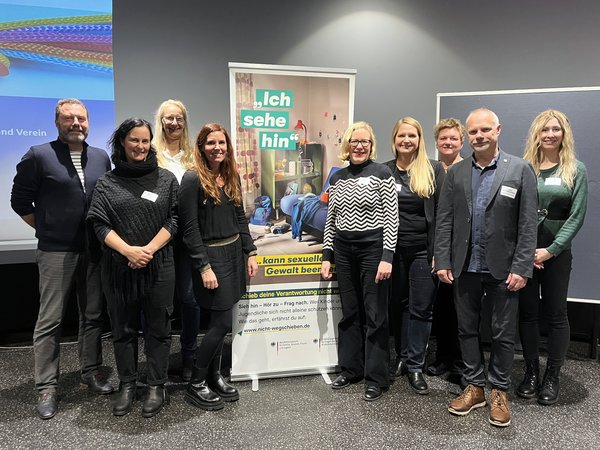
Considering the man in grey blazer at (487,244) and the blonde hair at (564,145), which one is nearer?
the man in grey blazer at (487,244)

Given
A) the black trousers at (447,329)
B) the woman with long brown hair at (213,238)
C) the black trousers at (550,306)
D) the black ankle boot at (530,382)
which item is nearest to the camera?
the woman with long brown hair at (213,238)

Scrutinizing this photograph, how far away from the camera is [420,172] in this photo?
2.41 meters

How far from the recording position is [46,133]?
2.98m

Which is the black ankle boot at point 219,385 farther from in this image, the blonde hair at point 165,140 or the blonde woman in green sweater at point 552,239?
the blonde woman in green sweater at point 552,239

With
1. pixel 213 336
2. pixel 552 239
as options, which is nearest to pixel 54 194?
pixel 213 336

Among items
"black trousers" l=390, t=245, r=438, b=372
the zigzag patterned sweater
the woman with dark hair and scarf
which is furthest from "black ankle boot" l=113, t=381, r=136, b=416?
"black trousers" l=390, t=245, r=438, b=372

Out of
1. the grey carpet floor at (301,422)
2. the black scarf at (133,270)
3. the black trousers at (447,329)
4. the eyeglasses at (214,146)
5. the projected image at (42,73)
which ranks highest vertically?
the projected image at (42,73)

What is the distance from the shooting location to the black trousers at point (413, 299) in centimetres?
247

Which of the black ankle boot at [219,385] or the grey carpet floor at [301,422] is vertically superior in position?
the black ankle boot at [219,385]

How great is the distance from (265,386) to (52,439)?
1.14 meters

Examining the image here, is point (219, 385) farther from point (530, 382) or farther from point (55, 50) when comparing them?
point (55, 50)

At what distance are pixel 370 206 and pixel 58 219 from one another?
1.68 meters

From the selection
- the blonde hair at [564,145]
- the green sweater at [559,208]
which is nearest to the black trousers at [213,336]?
the green sweater at [559,208]

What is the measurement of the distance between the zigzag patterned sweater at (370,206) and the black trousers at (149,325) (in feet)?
3.31
